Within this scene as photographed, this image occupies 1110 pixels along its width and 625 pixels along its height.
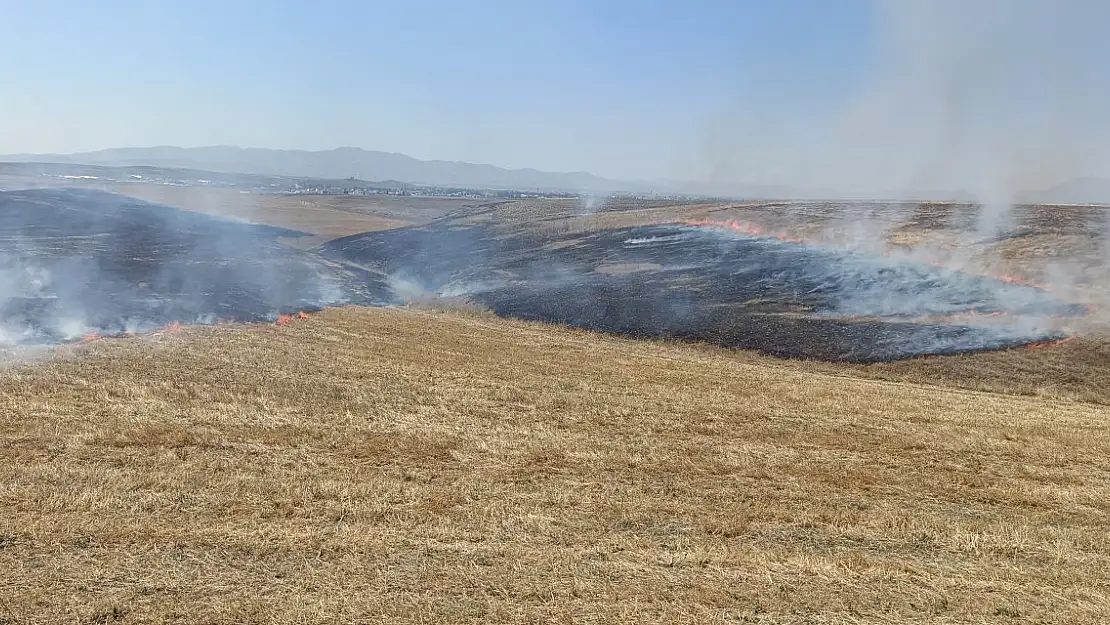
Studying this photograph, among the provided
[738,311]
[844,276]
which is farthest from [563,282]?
[844,276]

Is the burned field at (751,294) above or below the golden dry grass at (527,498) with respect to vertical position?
above

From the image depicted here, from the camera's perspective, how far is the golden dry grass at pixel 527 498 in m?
9.58

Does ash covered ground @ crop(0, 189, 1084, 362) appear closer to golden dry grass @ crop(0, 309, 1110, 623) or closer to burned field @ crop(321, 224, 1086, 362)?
burned field @ crop(321, 224, 1086, 362)

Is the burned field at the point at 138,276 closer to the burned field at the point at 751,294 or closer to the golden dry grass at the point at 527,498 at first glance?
the golden dry grass at the point at 527,498

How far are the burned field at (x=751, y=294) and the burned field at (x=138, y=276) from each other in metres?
8.37

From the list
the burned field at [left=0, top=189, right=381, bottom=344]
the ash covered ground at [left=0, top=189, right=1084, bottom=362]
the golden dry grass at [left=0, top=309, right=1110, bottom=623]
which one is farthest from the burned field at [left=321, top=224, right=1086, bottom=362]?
the burned field at [left=0, top=189, right=381, bottom=344]

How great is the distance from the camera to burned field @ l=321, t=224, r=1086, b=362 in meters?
30.2

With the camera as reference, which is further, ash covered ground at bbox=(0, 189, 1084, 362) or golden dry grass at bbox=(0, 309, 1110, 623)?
ash covered ground at bbox=(0, 189, 1084, 362)

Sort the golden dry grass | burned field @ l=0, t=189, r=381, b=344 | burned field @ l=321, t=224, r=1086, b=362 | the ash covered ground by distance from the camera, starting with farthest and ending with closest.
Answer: burned field @ l=321, t=224, r=1086, b=362
the ash covered ground
burned field @ l=0, t=189, r=381, b=344
the golden dry grass

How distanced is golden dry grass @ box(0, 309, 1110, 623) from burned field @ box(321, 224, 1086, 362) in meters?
7.96

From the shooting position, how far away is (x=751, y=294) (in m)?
39.0

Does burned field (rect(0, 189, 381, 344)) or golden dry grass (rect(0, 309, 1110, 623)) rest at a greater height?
burned field (rect(0, 189, 381, 344))

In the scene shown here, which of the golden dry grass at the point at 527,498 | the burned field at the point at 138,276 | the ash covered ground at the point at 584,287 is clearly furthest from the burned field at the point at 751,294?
the burned field at the point at 138,276

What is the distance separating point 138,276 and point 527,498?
3776 cm
